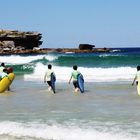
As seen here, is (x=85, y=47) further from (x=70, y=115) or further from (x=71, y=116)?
(x=71, y=116)

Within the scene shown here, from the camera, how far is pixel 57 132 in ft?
31.9

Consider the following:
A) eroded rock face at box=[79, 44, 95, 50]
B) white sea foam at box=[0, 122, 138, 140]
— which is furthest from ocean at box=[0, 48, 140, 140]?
eroded rock face at box=[79, 44, 95, 50]

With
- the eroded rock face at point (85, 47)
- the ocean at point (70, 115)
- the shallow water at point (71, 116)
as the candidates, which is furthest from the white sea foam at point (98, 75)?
the eroded rock face at point (85, 47)

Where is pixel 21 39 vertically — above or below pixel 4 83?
above

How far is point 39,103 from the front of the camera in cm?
1459

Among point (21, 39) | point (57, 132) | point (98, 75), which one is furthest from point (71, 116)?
point (21, 39)

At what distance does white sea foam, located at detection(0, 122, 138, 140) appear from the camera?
9.26 metres

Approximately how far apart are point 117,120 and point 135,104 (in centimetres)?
283

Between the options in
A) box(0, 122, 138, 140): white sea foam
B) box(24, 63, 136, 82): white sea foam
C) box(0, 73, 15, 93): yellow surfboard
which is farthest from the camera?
box(24, 63, 136, 82): white sea foam

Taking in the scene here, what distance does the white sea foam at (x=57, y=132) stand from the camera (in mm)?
9258

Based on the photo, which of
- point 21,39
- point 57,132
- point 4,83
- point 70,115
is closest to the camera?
point 57,132

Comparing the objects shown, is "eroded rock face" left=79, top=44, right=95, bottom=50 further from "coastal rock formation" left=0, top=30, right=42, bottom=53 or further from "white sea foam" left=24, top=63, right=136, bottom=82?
"white sea foam" left=24, top=63, right=136, bottom=82

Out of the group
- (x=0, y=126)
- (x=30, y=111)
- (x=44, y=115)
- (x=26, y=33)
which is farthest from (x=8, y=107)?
(x=26, y=33)

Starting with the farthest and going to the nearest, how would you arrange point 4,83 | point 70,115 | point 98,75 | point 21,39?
point 21,39
point 98,75
point 4,83
point 70,115
